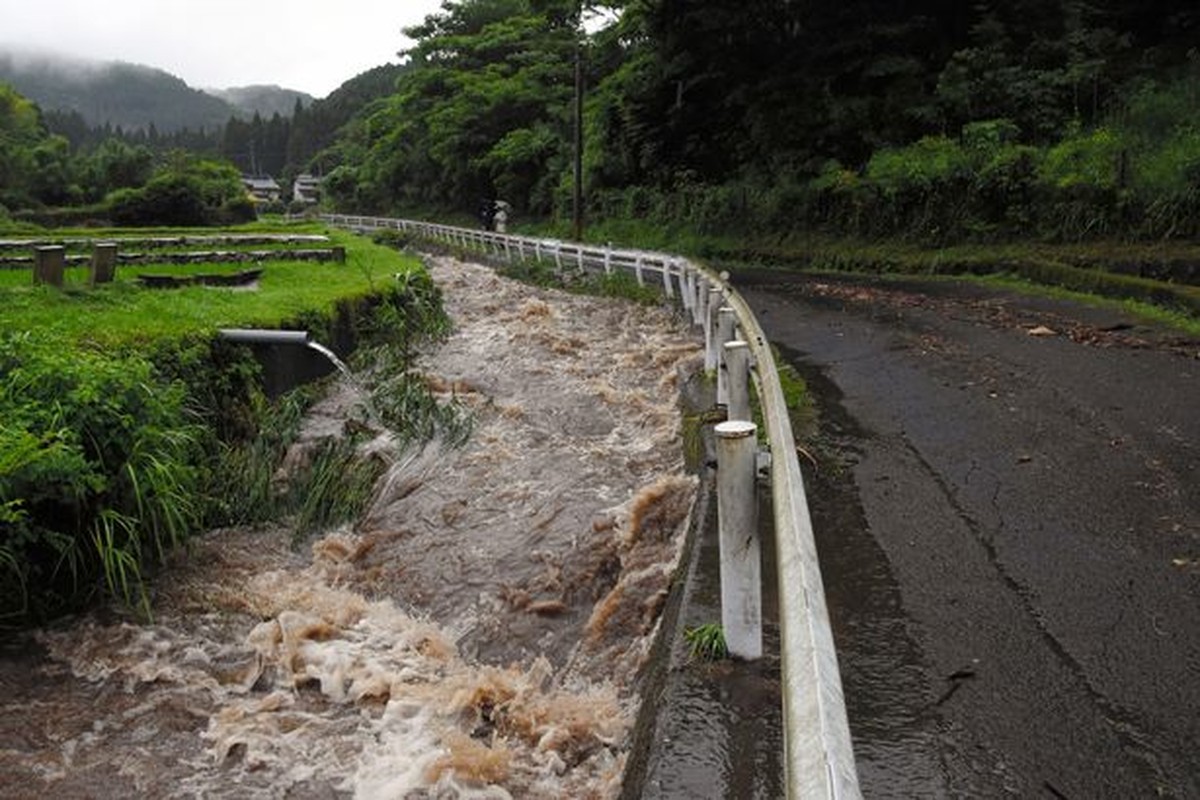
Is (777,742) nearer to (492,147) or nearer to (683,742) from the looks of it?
(683,742)

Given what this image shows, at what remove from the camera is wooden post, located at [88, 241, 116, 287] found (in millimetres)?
11766

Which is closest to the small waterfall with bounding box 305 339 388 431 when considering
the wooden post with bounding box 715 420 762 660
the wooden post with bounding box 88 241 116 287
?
the wooden post with bounding box 88 241 116 287

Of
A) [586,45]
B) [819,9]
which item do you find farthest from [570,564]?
[586,45]

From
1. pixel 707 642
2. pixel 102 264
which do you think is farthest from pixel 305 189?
pixel 707 642

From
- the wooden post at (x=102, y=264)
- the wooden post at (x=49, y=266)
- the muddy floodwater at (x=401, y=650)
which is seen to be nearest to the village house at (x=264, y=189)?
the wooden post at (x=102, y=264)

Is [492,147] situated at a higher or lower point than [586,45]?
lower

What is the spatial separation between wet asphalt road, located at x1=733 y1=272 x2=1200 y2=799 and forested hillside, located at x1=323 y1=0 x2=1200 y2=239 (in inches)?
332

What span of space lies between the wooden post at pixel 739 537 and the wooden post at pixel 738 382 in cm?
168

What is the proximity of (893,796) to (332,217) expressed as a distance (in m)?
57.5

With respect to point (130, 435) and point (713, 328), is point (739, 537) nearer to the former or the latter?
Result: point (130, 435)

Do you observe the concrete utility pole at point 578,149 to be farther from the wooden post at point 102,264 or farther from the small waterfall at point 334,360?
the small waterfall at point 334,360

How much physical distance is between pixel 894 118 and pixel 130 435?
74.7ft

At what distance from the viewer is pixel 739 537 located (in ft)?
11.4

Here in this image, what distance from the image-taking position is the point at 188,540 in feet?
21.5
